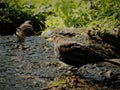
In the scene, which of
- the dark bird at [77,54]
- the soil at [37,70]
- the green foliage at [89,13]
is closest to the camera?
the dark bird at [77,54]

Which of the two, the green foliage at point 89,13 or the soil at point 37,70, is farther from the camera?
the green foliage at point 89,13

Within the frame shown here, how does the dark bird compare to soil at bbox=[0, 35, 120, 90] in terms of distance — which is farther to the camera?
soil at bbox=[0, 35, 120, 90]

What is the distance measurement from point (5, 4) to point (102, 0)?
159 inches

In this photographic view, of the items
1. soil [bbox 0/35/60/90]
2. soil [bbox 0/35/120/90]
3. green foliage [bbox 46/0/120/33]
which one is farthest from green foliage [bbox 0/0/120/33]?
soil [bbox 0/35/120/90]

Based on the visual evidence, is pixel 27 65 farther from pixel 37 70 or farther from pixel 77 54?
pixel 77 54

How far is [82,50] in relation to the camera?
15.9 feet

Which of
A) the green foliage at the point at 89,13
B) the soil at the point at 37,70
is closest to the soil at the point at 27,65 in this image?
the soil at the point at 37,70

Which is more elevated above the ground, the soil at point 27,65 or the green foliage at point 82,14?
the green foliage at point 82,14

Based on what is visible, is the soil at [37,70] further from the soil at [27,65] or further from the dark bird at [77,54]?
the dark bird at [77,54]

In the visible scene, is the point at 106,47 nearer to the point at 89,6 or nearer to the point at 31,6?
the point at 89,6

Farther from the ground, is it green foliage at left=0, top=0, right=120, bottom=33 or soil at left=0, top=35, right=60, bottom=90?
green foliage at left=0, top=0, right=120, bottom=33

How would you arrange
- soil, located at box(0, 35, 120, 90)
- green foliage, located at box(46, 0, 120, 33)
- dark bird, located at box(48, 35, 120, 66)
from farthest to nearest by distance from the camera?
green foliage, located at box(46, 0, 120, 33)
soil, located at box(0, 35, 120, 90)
dark bird, located at box(48, 35, 120, 66)

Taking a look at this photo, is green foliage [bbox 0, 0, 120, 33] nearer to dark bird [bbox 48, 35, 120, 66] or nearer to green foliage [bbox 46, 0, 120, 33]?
green foliage [bbox 46, 0, 120, 33]

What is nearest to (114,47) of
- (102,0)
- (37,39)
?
(102,0)
